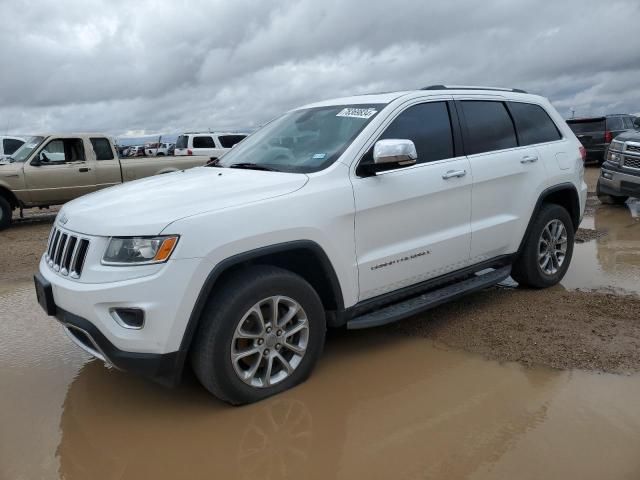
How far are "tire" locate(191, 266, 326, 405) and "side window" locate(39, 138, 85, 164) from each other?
9784 mm

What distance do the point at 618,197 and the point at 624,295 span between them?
6060 millimetres

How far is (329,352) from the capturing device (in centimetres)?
403

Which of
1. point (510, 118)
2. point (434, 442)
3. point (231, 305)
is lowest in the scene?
point (434, 442)

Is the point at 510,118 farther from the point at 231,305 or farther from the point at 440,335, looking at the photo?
the point at 231,305

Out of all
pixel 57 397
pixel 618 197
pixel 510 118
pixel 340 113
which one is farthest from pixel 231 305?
pixel 618 197

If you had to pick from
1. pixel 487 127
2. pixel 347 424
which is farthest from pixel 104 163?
pixel 347 424

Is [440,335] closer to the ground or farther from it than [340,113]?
closer to the ground

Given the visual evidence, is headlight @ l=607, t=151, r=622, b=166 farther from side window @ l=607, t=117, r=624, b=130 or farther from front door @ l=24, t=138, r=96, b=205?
front door @ l=24, t=138, r=96, b=205

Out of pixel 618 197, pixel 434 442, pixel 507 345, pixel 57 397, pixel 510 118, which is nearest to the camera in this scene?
pixel 434 442

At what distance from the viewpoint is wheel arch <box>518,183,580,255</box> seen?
16.0ft

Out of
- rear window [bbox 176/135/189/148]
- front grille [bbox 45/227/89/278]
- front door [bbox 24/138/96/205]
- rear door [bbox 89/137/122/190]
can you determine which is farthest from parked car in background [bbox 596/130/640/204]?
rear window [bbox 176/135/189/148]

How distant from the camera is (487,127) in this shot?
15.0 ft

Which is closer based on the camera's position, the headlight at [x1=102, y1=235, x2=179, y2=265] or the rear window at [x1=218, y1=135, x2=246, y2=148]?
the headlight at [x1=102, y1=235, x2=179, y2=265]

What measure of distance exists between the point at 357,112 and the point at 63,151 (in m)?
9.50
